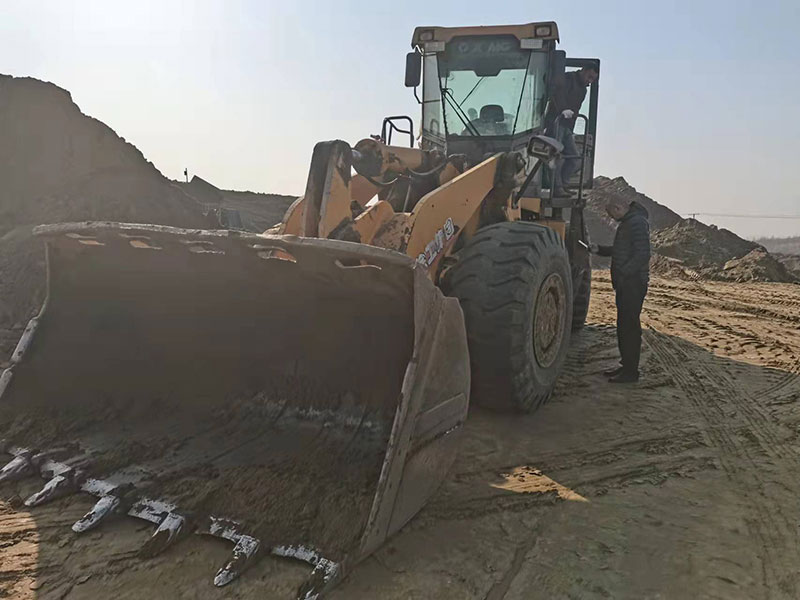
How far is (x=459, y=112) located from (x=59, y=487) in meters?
4.49

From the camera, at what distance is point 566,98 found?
20.6 ft

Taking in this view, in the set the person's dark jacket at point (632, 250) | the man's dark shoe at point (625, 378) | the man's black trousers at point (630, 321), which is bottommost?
the man's dark shoe at point (625, 378)

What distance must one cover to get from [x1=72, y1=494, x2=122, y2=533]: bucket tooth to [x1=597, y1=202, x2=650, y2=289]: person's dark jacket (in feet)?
14.1

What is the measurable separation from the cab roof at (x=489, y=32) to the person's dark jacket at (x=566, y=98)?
1.38 ft

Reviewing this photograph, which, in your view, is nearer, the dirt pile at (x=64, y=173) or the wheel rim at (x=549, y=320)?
the wheel rim at (x=549, y=320)

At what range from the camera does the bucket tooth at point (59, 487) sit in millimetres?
3064

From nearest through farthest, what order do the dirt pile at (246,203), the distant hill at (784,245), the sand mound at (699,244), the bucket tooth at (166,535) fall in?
the bucket tooth at (166,535), the sand mound at (699,244), the dirt pile at (246,203), the distant hill at (784,245)

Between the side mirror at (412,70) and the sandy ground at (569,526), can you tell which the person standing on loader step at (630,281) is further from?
the side mirror at (412,70)

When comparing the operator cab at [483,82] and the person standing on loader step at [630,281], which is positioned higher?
the operator cab at [483,82]

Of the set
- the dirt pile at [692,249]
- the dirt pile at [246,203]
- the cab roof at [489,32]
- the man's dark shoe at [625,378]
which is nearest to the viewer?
the man's dark shoe at [625,378]

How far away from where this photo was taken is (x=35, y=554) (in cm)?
273

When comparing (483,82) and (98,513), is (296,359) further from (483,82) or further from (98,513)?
(483,82)

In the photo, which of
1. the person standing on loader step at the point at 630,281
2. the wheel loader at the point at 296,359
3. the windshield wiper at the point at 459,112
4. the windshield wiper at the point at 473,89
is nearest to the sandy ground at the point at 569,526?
the wheel loader at the point at 296,359

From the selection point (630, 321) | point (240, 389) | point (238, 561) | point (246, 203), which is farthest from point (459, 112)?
point (246, 203)
